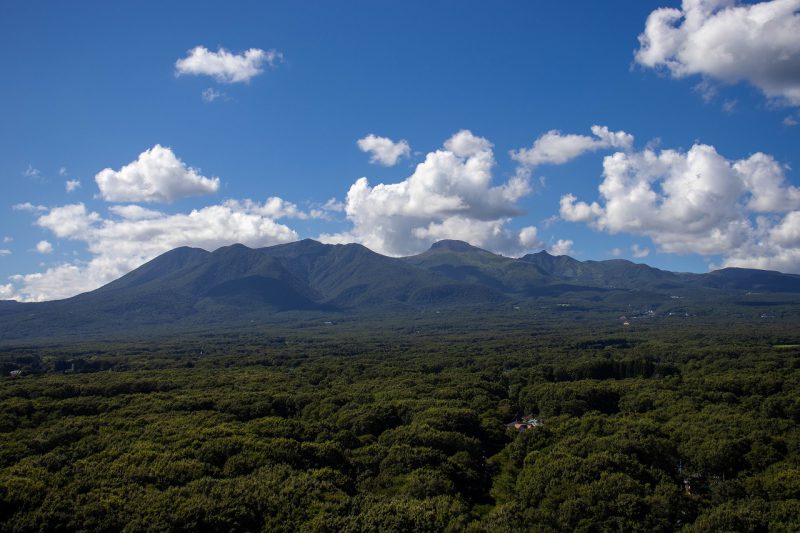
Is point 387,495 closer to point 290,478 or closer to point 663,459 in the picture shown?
point 290,478

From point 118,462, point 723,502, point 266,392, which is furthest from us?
point 266,392

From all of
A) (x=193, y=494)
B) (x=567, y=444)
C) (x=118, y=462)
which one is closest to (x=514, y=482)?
(x=567, y=444)

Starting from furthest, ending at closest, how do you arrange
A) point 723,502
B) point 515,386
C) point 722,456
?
point 515,386 → point 722,456 → point 723,502

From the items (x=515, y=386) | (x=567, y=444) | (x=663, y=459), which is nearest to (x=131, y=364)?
(x=515, y=386)

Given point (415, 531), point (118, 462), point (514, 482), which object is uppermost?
point (118, 462)

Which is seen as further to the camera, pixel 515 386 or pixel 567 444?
pixel 515 386

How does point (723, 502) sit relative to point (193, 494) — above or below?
below
